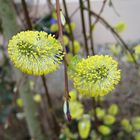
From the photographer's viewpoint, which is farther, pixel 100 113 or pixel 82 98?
pixel 82 98

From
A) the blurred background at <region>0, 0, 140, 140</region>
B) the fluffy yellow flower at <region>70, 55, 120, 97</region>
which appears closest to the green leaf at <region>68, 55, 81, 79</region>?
the fluffy yellow flower at <region>70, 55, 120, 97</region>

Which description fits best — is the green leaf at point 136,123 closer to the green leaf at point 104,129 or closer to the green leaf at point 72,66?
the green leaf at point 104,129

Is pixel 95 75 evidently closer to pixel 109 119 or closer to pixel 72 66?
pixel 72 66

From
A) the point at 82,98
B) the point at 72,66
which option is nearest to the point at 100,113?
the point at 82,98

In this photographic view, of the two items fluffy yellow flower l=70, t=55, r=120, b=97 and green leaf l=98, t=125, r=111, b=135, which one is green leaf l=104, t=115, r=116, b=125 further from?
fluffy yellow flower l=70, t=55, r=120, b=97

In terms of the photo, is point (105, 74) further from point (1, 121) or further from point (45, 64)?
point (1, 121)

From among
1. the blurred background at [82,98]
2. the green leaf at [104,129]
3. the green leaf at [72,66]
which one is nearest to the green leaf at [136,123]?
the blurred background at [82,98]
